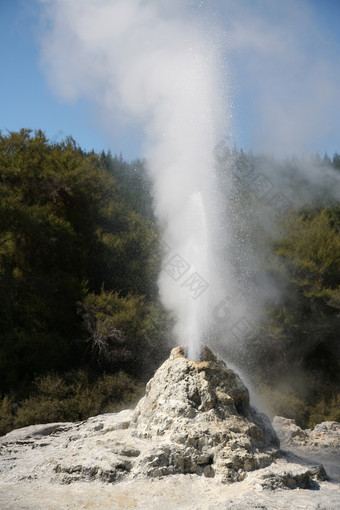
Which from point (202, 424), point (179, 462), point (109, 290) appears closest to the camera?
point (179, 462)

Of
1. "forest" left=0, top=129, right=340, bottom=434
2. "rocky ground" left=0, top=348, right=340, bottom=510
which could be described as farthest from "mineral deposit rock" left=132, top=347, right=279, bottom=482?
"forest" left=0, top=129, right=340, bottom=434

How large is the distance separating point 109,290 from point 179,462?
9042 mm

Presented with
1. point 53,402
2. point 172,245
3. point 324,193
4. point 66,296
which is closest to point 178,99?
point 172,245

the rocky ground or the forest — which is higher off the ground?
the forest

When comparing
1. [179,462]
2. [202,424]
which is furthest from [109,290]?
[179,462]

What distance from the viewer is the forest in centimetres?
1090

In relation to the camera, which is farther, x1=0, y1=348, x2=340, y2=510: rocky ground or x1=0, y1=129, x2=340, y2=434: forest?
x1=0, y1=129, x2=340, y2=434: forest

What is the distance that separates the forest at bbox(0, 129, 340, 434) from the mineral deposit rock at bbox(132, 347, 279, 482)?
5347 millimetres

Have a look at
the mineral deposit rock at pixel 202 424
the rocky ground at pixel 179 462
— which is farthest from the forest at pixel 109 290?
the mineral deposit rock at pixel 202 424

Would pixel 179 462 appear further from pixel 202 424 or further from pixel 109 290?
pixel 109 290

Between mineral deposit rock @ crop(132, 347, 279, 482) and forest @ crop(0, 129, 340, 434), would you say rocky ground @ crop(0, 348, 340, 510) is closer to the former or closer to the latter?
mineral deposit rock @ crop(132, 347, 279, 482)

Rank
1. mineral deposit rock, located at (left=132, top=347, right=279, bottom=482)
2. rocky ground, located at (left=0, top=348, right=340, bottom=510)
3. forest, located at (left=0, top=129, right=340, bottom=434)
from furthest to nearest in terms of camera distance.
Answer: forest, located at (left=0, top=129, right=340, bottom=434) < mineral deposit rock, located at (left=132, top=347, right=279, bottom=482) < rocky ground, located at (left=0, top=348, right=340, bottom=510)

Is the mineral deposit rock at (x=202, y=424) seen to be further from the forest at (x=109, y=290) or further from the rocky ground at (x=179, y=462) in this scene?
the forest at (x=109, y=290)

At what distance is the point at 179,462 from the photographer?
4.38 meters
